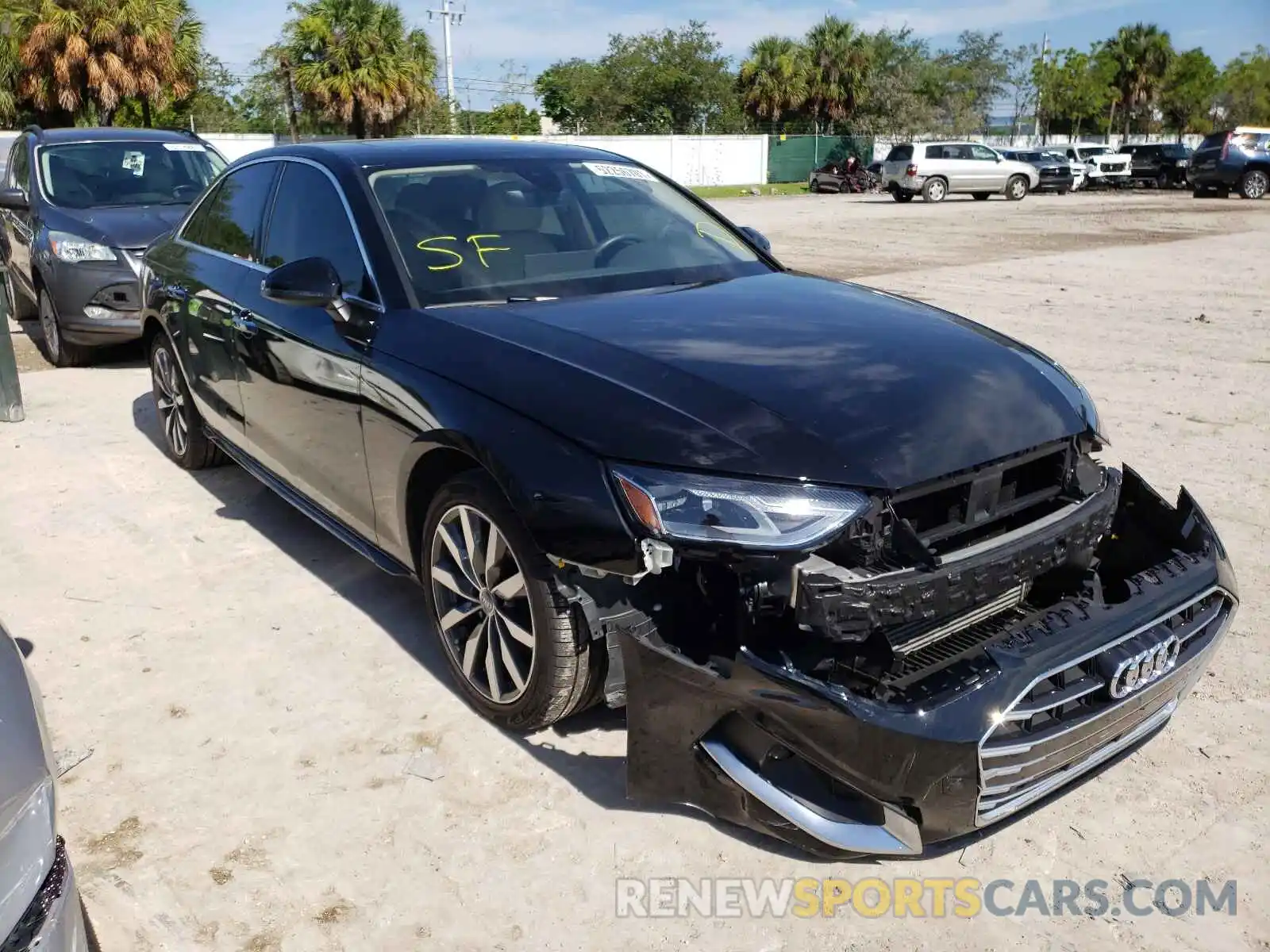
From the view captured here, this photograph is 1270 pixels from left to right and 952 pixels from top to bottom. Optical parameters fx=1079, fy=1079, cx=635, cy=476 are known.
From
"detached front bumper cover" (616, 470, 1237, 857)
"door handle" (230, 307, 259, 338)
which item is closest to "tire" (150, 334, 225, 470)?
"door handle" (230, 307, 259, 338)

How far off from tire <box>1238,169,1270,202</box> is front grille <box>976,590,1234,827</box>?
30.3m

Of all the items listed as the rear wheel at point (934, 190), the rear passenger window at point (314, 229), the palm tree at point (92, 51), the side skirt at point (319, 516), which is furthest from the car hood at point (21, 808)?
the palm tree at point (92, 51)

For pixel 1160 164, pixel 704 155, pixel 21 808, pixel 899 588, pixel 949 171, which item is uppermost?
pixel 704 155

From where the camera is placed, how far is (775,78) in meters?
50.5

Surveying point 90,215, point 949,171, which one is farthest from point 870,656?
point 949,171

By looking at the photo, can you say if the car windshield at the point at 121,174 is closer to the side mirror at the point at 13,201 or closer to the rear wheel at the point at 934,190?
the side mirror at the point at 13,201

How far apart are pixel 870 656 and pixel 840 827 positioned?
372mm

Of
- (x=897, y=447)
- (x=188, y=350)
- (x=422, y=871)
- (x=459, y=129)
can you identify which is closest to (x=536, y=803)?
(x=422, y=871)

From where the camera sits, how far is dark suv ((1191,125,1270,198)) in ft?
90.9

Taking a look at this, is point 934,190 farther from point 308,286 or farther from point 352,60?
point 308,286

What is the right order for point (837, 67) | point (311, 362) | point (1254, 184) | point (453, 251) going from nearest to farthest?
point (453, 251), point (311, 362), point (1254, 184), point (837, 67)

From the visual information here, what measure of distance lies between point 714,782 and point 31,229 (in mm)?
7690

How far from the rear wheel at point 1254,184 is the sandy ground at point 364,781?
88.4ft

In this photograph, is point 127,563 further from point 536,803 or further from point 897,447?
point 897,447
